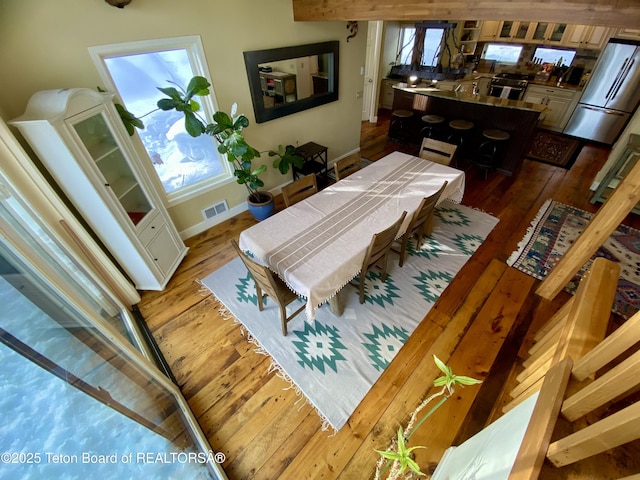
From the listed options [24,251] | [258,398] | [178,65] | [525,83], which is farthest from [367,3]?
[525,83]

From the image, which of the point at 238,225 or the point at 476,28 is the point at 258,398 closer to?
the point at 238,225

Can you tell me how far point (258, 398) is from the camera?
1.91 meters

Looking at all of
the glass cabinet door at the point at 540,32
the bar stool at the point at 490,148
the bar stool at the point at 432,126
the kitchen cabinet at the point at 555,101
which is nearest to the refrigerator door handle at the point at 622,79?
the kitchen cabinet at the point at 555,101

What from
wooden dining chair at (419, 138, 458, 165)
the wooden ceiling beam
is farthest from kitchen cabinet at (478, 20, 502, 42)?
the wooden ceiling beam

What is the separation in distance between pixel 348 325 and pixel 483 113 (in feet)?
13.3

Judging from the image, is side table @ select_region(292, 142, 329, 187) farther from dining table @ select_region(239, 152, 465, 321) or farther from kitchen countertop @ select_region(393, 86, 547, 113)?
kitchen countertop @ select_region(393, 86, 547, 113)

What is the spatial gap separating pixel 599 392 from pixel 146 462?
71.6 inches

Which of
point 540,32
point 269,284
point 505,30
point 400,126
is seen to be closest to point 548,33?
point 540,32

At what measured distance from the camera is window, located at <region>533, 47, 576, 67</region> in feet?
17.6

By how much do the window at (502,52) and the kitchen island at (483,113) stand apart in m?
2.68

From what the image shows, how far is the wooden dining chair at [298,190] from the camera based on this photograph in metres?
2.56

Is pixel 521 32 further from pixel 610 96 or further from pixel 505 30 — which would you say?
pixel 610 96

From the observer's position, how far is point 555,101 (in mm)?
5289

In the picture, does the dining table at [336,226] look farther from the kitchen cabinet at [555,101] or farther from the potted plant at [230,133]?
the kitchen cabinet at [555,101]
